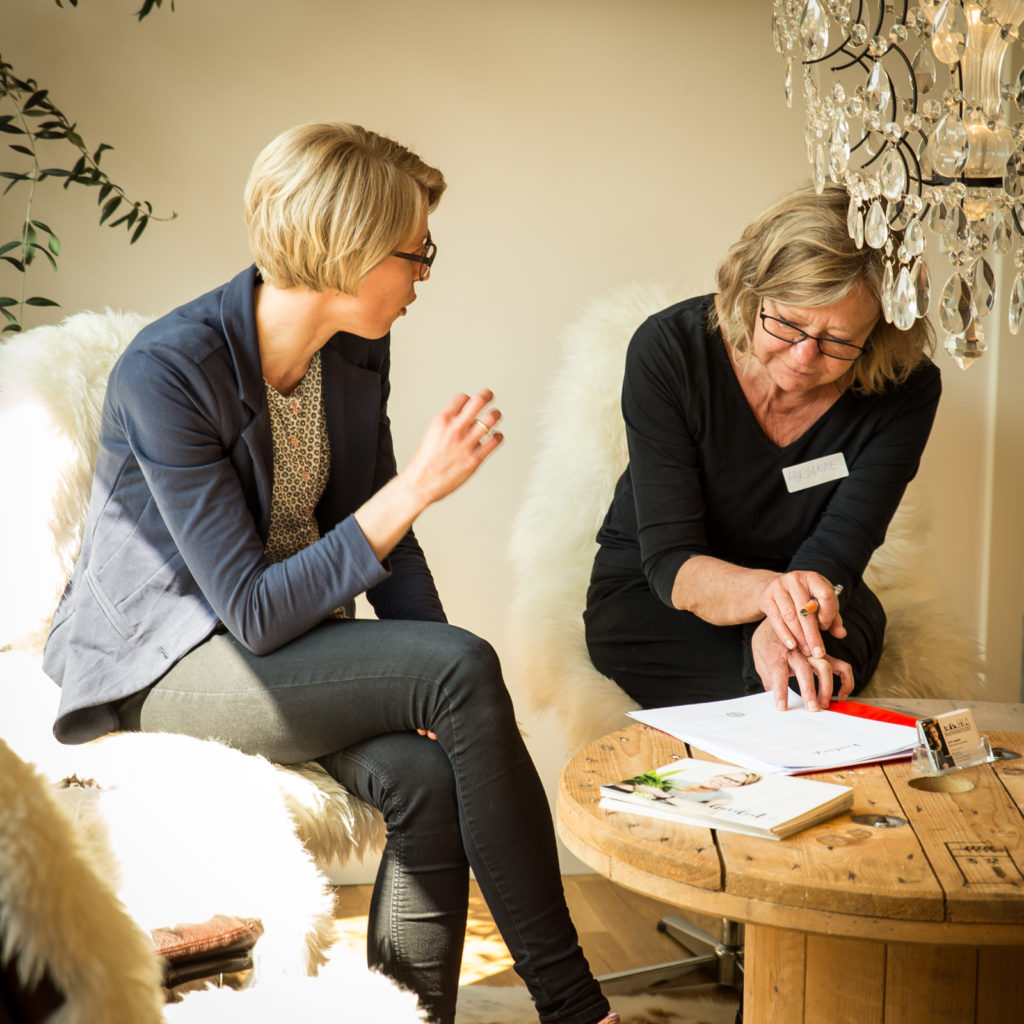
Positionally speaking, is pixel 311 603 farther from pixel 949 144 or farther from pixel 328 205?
pixel 949 144

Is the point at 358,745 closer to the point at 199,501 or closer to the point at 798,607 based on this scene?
the point at 199,501

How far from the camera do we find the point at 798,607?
1.51 m

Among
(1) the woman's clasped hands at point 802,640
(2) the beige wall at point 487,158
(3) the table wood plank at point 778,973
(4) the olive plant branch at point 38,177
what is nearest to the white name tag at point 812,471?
(1) the woman's clasped hands at point 802,640

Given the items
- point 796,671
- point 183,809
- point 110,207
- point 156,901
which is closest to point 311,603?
point 183,809

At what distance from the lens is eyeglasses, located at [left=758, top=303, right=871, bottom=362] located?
1710 millimetres

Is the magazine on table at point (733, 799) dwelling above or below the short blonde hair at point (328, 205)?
below

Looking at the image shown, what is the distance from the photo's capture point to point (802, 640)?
59.0 inches

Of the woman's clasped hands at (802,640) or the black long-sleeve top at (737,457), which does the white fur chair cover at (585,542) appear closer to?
the black long-sleeve top at (737,457)

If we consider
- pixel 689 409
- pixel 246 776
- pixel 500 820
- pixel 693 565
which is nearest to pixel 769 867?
pixel 500 820

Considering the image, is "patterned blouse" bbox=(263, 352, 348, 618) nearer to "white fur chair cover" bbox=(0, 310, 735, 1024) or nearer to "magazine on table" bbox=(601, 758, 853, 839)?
"white fur chair cover" bbox=(0, 310, 735, 1024)

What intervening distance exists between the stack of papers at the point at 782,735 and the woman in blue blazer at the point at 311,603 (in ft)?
0.71

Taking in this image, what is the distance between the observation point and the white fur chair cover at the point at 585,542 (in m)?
2.09

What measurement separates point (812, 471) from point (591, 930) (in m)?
1.04

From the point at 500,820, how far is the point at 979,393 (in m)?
1.87
